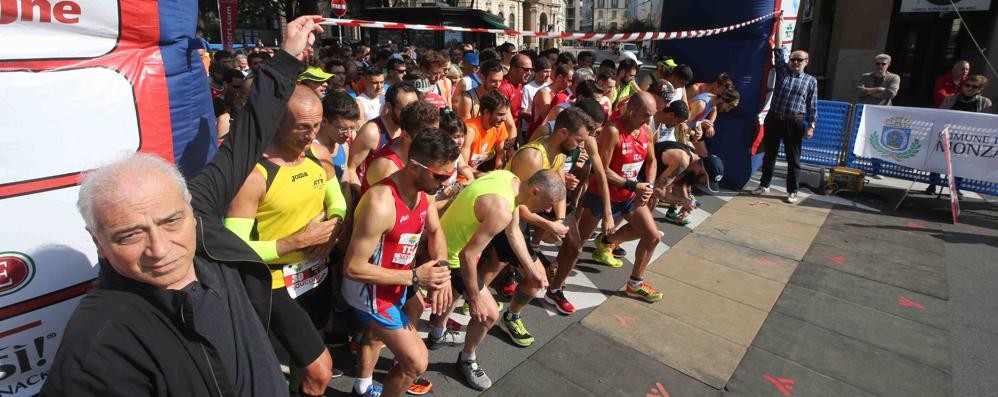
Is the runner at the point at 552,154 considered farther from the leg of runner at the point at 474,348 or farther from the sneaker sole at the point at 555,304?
the sneaker sole at the point at 555,304

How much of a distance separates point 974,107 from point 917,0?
31.0 ft

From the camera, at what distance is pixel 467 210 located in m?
2.96

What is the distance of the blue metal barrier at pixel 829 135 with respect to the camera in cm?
805

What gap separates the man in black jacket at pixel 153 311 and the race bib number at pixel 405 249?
0.98m

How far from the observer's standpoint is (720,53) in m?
7.41

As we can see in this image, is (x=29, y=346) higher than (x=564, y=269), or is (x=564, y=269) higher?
(x=29, y=346)

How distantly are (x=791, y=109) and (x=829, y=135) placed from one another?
177cm

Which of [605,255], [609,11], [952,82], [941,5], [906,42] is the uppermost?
[609,11]

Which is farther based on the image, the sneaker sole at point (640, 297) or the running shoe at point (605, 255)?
the running shoe at point (605, 255)

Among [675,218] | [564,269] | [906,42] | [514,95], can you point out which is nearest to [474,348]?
[564,269]

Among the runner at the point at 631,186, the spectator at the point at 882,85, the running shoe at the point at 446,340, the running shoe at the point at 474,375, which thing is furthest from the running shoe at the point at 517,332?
the spectator at the point at 882,85

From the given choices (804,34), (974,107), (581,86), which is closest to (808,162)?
(974,107)

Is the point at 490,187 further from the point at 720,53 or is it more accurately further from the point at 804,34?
the point at 804,34

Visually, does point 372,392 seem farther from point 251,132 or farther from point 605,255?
point 605,255
